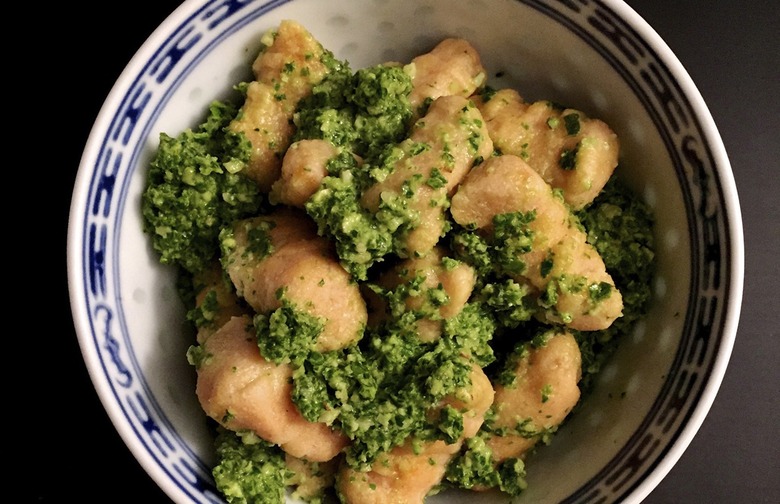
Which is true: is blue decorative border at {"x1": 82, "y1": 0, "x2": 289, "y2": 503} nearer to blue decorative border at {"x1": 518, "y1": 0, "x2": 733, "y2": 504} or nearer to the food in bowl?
the food in bowl

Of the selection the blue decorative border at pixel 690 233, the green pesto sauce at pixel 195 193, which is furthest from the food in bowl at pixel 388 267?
the blue decorative border at pixel 690 233

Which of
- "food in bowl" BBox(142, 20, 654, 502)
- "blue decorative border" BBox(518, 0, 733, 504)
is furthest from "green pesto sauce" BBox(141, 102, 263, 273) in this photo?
"blue decorative border" BBox(518, 0, 733, 504)

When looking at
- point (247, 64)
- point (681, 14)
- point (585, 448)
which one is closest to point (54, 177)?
point (247, 64)

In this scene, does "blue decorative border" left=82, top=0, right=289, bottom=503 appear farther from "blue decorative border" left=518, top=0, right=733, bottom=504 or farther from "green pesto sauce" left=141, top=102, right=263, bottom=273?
"blue decorative border" left=518, top=0, right=733, bottom=504

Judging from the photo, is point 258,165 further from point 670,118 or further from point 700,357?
point 700,357

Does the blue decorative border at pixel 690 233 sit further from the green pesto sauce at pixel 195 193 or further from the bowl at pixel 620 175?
the green pesto sauce at pixel 195 193

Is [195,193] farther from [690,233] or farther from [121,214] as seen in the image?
[690,233]

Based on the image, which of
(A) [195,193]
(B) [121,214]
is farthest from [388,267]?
(B) [121,214]
